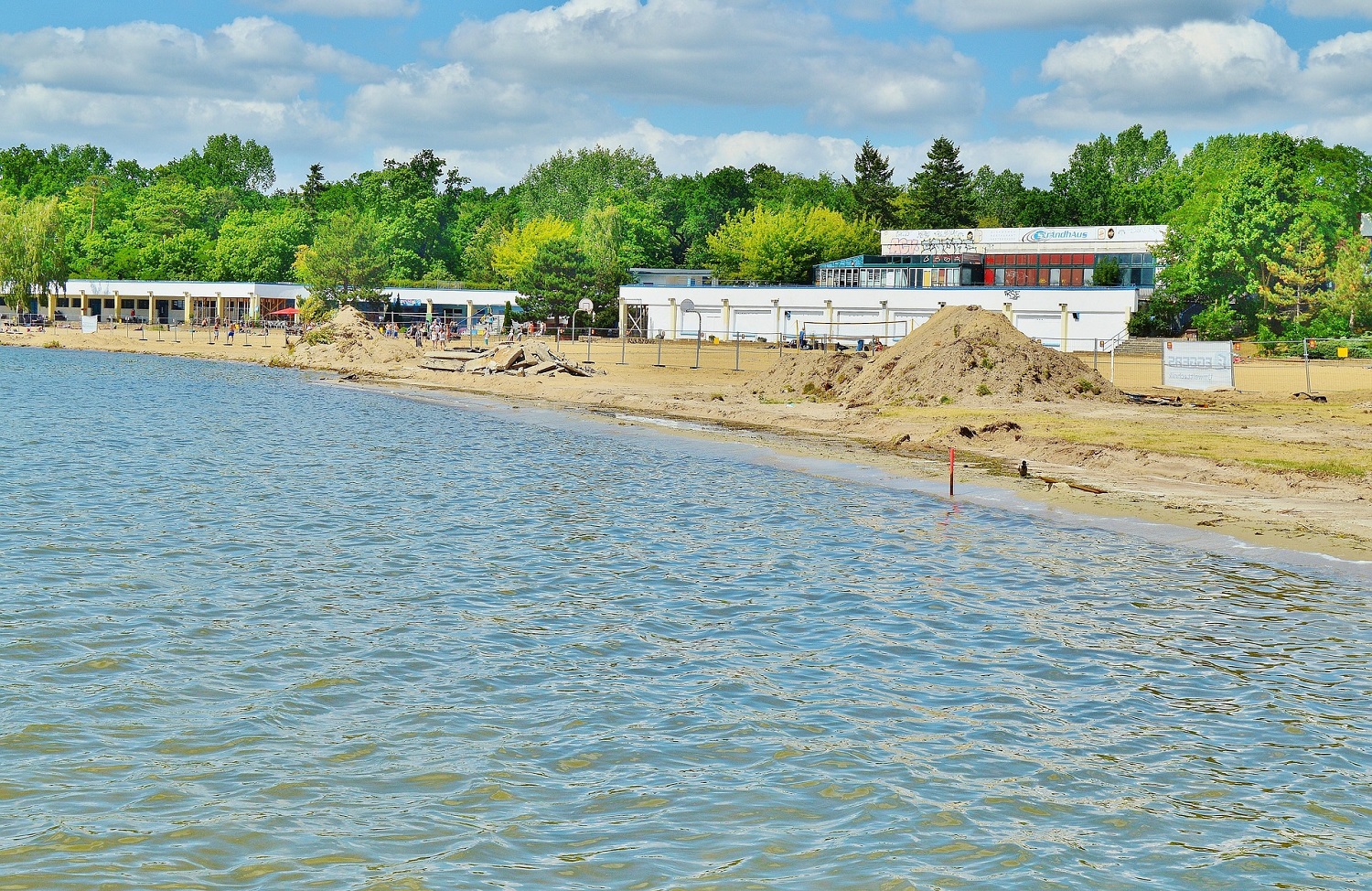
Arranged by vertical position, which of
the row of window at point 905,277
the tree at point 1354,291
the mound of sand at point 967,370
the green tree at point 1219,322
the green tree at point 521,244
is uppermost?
the green tree at point 521,244

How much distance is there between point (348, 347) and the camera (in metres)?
76.4

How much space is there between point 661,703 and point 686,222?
13598 cm

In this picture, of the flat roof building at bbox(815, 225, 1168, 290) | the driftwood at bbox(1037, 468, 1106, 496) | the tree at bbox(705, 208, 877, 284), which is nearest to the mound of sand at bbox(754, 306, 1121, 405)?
the driftwood at bbox(1037, 468, 1106, 496)

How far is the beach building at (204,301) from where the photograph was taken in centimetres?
12331

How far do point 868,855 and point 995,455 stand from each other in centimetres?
2496

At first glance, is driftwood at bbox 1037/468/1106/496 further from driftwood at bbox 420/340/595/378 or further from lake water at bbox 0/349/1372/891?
driftwood at bbox 420/340/595/378

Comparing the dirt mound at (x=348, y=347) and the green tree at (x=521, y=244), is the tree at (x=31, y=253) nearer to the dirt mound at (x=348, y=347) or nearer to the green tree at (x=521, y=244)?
the green tree at (x=521, y=244)

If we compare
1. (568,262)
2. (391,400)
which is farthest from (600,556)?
(568,262)

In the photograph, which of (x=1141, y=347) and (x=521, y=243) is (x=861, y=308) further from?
(x=521, y=243)

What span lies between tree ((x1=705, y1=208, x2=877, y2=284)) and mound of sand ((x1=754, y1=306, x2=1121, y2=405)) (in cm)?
6547

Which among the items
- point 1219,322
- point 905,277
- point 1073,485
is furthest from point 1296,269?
point 1073,485

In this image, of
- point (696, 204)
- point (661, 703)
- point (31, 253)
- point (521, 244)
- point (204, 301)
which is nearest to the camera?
point (661, 703)

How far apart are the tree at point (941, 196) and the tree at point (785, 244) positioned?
12024 mm

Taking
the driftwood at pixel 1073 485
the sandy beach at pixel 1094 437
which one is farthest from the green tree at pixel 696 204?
the driftwood at pixel 1073 485
